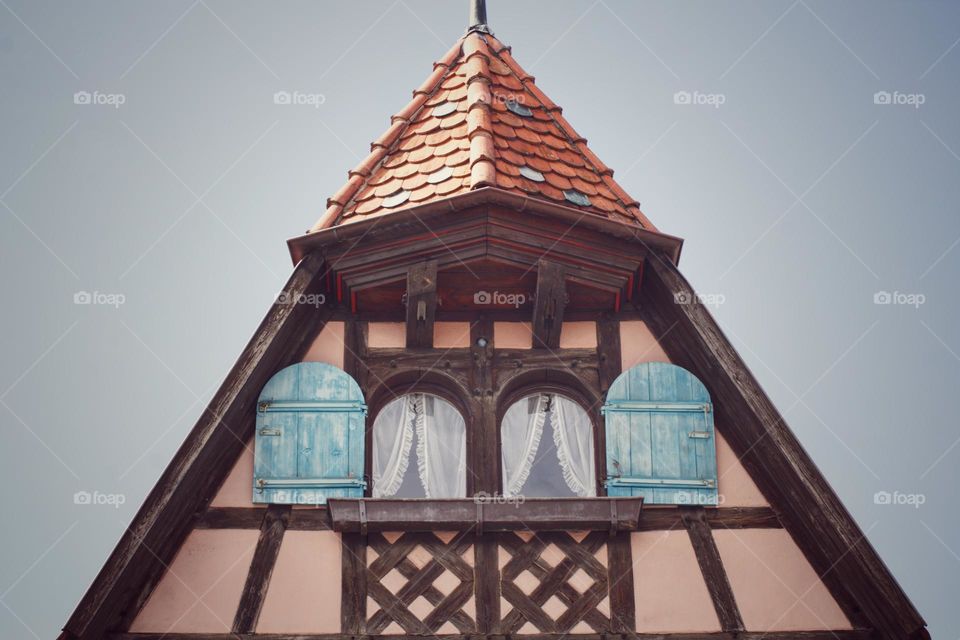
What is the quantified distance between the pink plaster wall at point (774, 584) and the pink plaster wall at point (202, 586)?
11.2 ft

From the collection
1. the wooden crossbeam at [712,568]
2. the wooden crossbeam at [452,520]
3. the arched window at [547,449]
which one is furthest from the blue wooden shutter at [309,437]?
the wooden crossbeam at [712,568]

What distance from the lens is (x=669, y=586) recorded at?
998 centimetres

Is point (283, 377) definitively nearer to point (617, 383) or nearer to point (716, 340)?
point (617, 383)

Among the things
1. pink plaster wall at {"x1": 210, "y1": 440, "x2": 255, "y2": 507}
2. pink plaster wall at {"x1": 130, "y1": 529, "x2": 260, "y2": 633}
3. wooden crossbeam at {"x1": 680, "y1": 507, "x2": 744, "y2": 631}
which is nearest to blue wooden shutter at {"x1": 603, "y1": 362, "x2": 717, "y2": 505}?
wooden crossbeam at {"x1": 680, "y1": 507, "x2": 744, "y2": 631}

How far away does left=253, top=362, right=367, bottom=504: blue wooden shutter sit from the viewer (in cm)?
1021

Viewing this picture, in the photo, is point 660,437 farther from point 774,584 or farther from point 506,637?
point 506,637

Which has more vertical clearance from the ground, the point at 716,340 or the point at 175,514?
Result: the point at 716,340

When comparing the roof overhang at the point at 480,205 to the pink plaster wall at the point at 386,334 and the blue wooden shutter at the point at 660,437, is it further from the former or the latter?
the blue wooden shutter at the point at 660,437

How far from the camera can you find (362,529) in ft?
32.5

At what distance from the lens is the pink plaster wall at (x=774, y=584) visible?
32.4ft

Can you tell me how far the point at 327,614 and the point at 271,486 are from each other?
1031mm

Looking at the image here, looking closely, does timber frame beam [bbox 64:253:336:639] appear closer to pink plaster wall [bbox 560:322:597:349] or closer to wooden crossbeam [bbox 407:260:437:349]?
wooden crossbeam [bbox 407:260:437:349]

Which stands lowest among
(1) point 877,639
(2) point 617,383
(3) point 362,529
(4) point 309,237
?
(1) point 877,639

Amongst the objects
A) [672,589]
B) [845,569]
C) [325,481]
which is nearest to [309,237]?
[325,481]
